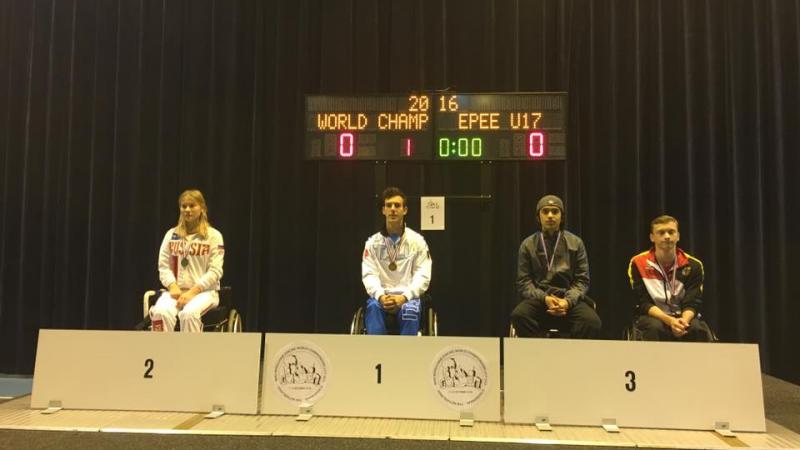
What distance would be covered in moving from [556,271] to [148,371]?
2304 millimetres

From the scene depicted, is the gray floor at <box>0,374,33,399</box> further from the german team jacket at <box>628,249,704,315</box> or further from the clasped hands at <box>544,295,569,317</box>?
the german team jacket at <box>628,249,704,315</box>

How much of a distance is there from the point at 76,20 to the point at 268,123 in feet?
6.48

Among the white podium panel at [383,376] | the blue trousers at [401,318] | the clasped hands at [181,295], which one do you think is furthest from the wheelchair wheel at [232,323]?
the blue trousers at [401,318]

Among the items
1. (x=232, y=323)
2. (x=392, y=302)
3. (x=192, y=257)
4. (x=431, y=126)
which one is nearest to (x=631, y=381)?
(x=392, y=302)

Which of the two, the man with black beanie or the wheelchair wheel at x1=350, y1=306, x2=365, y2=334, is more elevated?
the man with black beanie

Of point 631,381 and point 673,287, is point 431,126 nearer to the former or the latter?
point 673,287

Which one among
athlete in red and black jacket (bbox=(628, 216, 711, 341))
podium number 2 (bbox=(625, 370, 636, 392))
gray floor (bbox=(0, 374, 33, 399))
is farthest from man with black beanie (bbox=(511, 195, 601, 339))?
gray floor (bbox=(0, 374, 33, 399))

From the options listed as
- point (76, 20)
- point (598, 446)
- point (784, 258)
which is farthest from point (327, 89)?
point (784, 258)

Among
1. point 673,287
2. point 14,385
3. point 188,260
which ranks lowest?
point 14,385

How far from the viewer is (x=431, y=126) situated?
11.7 feet

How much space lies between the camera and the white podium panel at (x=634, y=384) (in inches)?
90.3

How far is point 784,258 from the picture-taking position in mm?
3975

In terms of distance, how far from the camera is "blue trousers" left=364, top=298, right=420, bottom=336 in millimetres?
2920

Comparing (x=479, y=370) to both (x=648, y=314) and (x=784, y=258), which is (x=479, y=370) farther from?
(x=784, y=258)
